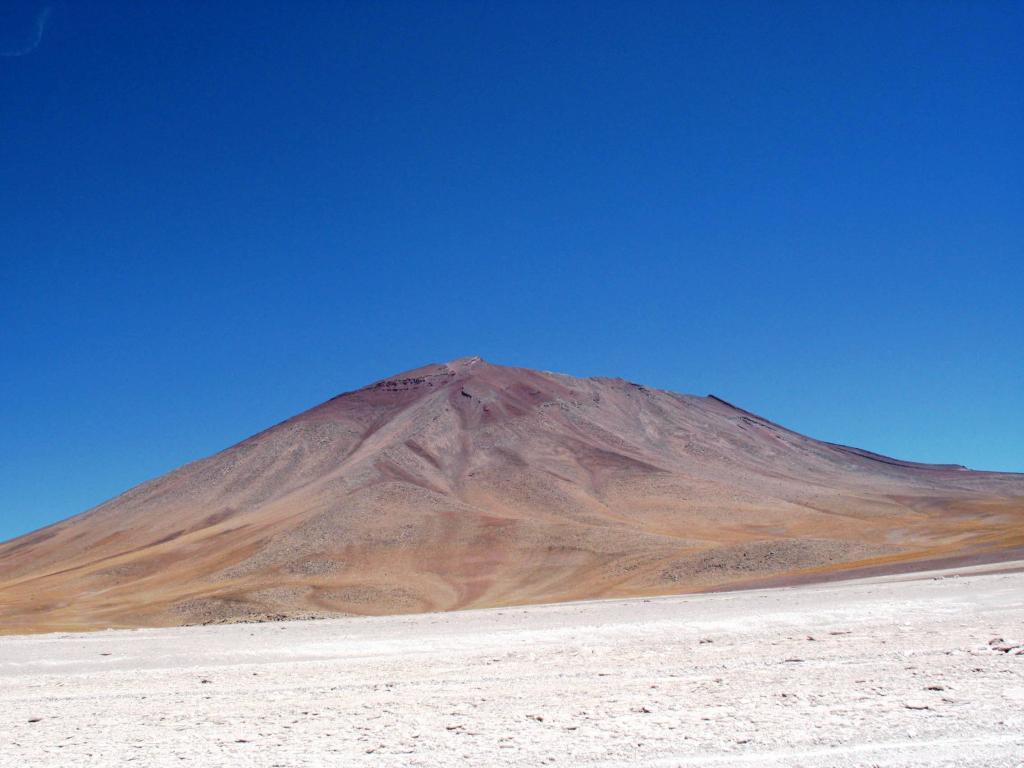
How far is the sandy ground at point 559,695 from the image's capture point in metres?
9.33

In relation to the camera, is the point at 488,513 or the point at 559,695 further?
the point at 488,513

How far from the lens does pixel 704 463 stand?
129 meters

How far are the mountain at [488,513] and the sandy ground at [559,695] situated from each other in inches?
1001

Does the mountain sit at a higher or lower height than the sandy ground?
higher

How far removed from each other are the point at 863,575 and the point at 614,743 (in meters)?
32.5

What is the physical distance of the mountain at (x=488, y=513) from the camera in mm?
59250

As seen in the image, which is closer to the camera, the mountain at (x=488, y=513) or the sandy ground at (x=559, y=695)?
the sandy ground at (x=559, y=695)

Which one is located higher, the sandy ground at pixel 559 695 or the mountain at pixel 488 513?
the mountain at pixel 488 513

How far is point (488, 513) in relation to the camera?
298 ft

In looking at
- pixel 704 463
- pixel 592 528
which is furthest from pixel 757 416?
pixel 592 528

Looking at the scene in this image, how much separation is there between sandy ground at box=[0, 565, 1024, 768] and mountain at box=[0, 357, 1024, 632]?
83.4 ft

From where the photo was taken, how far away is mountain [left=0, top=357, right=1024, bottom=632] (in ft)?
194

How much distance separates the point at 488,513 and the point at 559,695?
78.9 meters

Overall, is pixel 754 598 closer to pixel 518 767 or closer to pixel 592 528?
pixel 518 767
